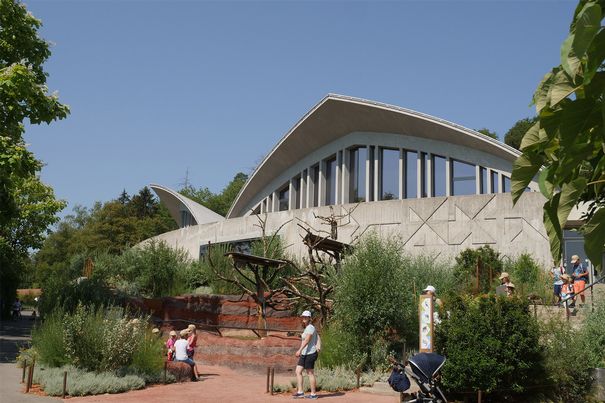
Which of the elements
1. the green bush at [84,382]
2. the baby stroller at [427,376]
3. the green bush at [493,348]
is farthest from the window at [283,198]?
the baby stroller at [427,376]

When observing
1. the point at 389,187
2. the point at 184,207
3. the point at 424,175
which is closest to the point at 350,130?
the point at 389,187

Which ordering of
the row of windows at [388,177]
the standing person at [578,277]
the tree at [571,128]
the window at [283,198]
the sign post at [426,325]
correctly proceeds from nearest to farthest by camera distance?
1. the tree at [571,128]
2. the sign post at [426,325]
3. the standing person at [578,277]
4. the row of windows at [388,177]
5. the window at [283,198]

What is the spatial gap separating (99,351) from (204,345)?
4.33 metres

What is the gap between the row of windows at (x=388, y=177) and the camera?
3000cm

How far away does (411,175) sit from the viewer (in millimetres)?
31828

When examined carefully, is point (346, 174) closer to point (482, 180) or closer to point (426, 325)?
point (482, 180)

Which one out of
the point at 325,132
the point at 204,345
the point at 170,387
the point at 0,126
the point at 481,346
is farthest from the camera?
the point at 325,132

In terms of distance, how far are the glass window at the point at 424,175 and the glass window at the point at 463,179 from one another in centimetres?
124

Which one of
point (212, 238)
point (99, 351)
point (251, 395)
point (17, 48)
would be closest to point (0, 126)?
point (17, 48)

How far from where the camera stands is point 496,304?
10.3 metres

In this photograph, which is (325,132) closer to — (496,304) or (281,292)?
(281,292)

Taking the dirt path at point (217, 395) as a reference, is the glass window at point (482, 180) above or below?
above

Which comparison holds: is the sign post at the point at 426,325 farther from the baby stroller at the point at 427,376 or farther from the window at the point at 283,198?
the window at the point at 283,198

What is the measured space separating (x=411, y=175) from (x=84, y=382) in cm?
2308
